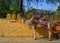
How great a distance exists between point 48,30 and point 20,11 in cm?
142

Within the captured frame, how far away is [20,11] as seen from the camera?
40.4 feet

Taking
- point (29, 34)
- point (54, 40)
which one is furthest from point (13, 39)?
point (54, 40)

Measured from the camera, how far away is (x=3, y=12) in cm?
1230

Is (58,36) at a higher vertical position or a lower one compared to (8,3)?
lower

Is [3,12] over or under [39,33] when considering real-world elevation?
over

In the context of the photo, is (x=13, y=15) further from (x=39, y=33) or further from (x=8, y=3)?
(x=39, y=33)

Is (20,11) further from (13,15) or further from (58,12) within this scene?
(58,12)

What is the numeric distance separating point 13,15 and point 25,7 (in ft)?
1.89

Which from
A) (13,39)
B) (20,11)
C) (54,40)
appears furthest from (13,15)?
(54,40)

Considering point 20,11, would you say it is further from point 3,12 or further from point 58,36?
point 58,36

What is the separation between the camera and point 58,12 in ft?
40.1

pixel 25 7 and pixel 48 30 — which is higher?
pixel 25 7

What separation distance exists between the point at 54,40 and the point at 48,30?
445 mm

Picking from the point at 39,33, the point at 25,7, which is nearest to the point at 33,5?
the point at 25,7
